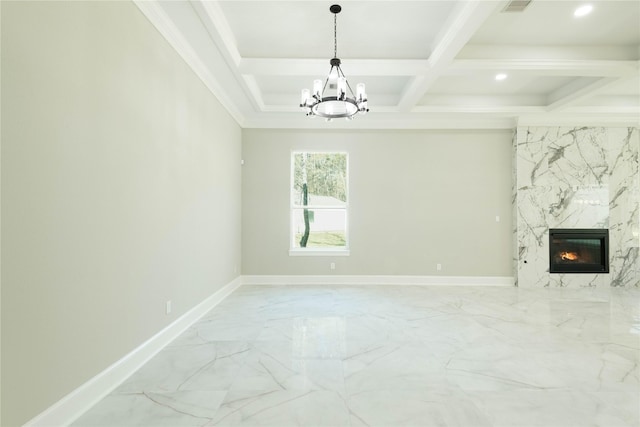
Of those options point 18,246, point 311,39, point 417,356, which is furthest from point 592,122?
point 18,246

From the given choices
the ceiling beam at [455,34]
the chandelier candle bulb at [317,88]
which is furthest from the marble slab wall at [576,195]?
the chandelier candle bulb at [317,88]

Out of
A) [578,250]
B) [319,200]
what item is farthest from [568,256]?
[319,200]

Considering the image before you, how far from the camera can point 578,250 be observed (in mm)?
5973

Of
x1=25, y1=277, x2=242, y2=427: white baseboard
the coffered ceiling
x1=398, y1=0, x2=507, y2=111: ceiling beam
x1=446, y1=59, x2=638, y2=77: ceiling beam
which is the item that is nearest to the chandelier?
the coffered ceiling

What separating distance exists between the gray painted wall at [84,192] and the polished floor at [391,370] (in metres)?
0.47

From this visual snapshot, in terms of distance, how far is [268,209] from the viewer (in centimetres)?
603

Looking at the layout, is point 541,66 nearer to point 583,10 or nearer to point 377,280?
point 583,10

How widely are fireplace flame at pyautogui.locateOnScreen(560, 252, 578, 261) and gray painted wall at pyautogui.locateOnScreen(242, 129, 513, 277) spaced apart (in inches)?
37.1

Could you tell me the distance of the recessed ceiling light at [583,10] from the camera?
318 centimetres

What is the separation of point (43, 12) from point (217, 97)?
2884 mm

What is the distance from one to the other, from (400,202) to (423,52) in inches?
108

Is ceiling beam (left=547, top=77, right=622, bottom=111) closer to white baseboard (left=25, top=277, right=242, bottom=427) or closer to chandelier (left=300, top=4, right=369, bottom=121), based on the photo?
chandelier (left=300, top=4, right=369, bottom=121)

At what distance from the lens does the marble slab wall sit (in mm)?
5910

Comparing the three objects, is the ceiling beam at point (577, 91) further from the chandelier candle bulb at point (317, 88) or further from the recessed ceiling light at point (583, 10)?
the chandelier candle bulb at point (317, 88)
